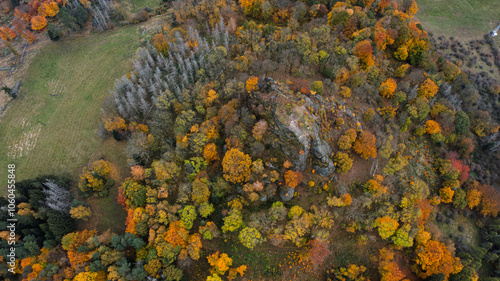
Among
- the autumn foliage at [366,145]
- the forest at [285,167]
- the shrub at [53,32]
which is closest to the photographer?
the forest at [285,167]

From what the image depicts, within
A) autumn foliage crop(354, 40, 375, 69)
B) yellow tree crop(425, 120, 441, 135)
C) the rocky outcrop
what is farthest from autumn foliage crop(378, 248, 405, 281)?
autumn foliage crop(354, 40, 375, 69)

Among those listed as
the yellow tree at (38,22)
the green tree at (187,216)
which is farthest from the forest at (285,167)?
the yellow tree at (38,22)

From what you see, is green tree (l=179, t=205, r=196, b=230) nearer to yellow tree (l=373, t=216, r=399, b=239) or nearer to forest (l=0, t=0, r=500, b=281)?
forest (l=0, t=0, r=500, b=281)

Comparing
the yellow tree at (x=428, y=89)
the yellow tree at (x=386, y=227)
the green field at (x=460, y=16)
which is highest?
the green field at (x=460, y=16)

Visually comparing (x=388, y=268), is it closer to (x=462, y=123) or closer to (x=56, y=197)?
(x=462, y=123)

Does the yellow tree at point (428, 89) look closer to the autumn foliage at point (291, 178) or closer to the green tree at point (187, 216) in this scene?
the autumn foliage at point (291, 178)

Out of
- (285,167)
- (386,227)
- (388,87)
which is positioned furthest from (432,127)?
(285,167)
